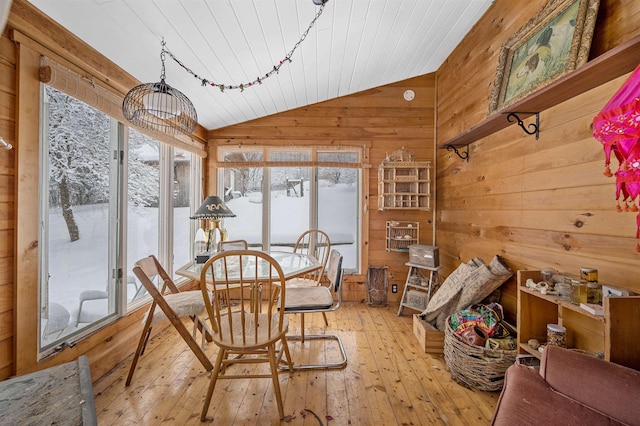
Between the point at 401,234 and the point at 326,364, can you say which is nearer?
the point at 326,364

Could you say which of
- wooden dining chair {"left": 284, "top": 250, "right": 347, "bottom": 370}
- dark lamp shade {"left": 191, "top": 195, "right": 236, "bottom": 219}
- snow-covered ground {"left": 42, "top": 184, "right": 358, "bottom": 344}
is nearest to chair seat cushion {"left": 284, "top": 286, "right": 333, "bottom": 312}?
wooden dining chair {"left": 284, "top": 250, "right": 347, "bottom": 370}

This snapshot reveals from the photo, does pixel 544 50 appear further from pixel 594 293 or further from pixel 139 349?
pixel 139 349

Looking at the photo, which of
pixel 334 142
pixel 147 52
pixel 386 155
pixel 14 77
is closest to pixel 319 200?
pixel 334 142

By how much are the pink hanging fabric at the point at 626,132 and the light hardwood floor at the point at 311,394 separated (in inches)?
54.9

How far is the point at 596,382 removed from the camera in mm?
1034

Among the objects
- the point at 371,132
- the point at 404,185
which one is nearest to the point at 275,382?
the point at 404,185

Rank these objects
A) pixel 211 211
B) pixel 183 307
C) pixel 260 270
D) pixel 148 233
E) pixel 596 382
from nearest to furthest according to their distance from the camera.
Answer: pixel 596 382 < pixel 183 307 < pixel 260 270 < pixel 148 233 < pixel 211 211

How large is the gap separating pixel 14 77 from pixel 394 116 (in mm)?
3487

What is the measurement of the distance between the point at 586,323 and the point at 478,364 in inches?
26.1

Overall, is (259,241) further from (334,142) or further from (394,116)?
(394,116)

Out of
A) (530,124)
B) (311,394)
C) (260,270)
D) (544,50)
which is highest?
(544,50)

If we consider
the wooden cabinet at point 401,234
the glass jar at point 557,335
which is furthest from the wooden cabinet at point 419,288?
the glass jar at point 557,335

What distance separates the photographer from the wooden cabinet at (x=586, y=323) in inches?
46.1

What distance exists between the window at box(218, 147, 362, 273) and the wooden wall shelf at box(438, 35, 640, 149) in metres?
2.06
